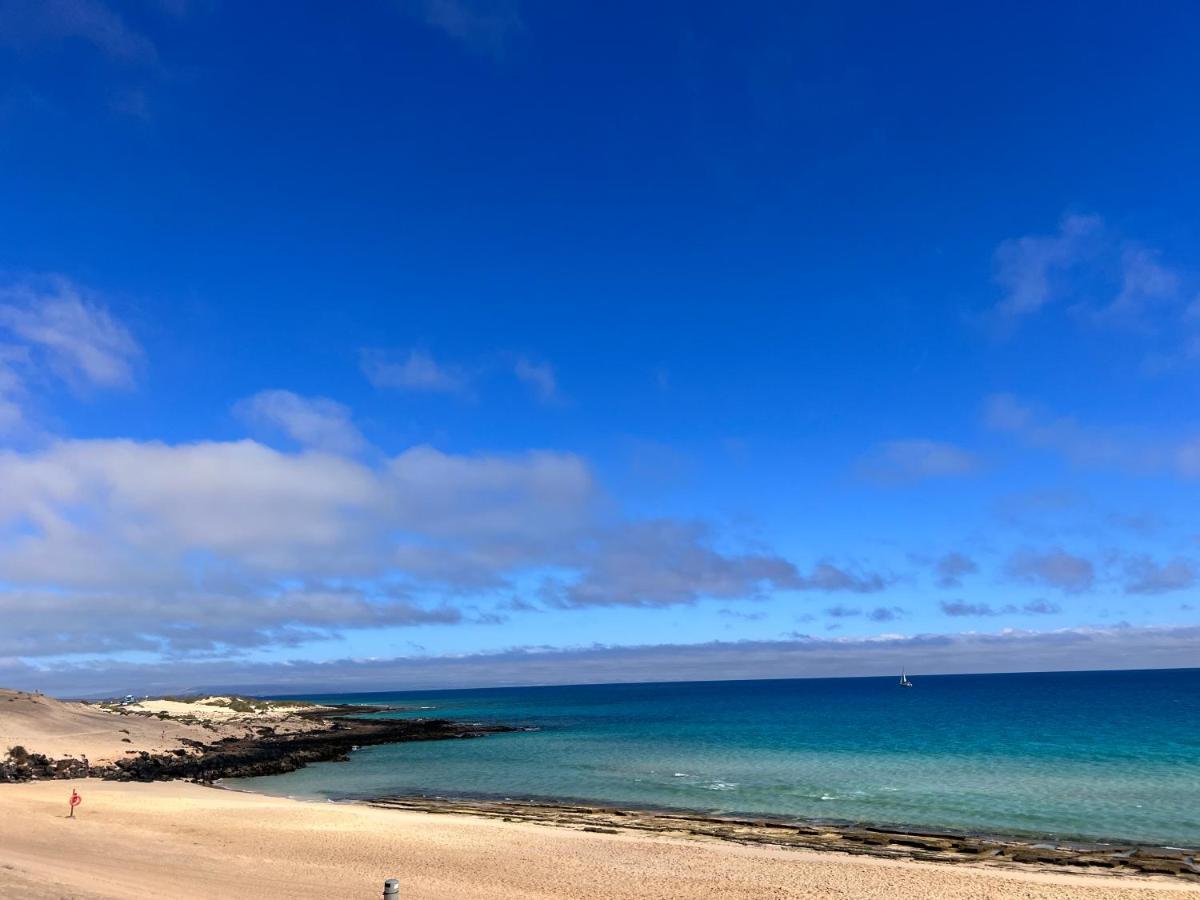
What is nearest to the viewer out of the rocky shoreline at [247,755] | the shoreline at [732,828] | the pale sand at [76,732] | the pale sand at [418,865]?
the pale sand at [418,865]

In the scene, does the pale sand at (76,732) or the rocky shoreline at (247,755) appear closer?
the rocky shoreline at (247,755)

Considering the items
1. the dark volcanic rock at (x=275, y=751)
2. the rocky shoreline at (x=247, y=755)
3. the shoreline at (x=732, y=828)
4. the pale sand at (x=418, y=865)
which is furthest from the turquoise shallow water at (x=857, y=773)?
the pale sand at (x=418, y=865)

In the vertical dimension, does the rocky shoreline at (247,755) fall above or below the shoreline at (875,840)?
below

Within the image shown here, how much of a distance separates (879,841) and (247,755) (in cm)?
4792

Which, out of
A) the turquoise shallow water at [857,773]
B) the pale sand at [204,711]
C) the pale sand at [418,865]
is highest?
the pale sand at [418,865]

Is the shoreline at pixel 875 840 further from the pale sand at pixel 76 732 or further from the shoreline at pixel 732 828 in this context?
the pale sand at pixel 76 732

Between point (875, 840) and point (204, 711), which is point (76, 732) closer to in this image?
point (204, 711)

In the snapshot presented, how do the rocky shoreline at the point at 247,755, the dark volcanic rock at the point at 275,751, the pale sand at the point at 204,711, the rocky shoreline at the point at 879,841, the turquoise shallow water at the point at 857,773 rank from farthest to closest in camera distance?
the pale sand at the point at 204,711 < the dark volcanic rock at the point at 275,751 < the rocky shoreline at the point at 247,755 < the turquoise shallow water at the point at 857,773 < the rocky shoreline at the point at 879,841

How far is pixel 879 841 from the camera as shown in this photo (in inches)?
1017

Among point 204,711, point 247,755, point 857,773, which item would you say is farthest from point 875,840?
point 204,711

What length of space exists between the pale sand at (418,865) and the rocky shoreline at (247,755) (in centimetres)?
1385

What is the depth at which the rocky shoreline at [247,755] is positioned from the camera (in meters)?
42.4

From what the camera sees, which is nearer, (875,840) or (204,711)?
(875,840)

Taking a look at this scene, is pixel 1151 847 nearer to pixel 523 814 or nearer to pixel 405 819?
pixel 523 814
